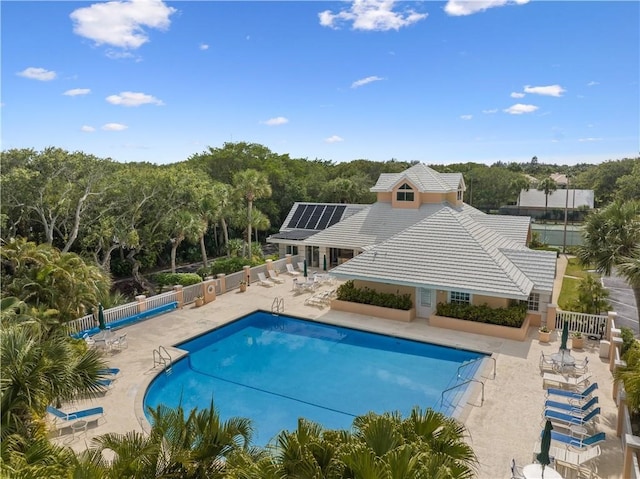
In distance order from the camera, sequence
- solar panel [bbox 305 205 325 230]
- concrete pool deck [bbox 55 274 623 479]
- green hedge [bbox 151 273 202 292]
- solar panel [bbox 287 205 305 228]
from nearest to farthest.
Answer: concrete pool deck [bbox 55 274 623 479]
green hedge [bbox 151 273 202 292]
solar panel [bbox 305 205 325 230]
solar panel [bbox 287 205 305 228]

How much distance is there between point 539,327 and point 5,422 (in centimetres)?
1933

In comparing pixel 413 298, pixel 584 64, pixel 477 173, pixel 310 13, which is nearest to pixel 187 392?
pixel 413 298

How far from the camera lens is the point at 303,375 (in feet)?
51.8

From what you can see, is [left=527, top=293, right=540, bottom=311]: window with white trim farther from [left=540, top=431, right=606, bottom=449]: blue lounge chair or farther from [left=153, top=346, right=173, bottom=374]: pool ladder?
[left=153, top=346, right=173, bottom=374]: pool ladder

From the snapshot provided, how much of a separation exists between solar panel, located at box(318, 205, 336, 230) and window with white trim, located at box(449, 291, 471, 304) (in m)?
17.3

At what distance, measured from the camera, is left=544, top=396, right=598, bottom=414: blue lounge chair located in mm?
11016

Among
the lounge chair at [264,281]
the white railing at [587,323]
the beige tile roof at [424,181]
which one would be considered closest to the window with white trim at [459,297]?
the white railing at [587,323]

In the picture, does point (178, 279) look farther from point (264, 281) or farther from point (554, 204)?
point (554, 204)

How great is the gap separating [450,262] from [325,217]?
58.0ft

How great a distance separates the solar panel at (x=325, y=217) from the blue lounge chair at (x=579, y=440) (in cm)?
2660

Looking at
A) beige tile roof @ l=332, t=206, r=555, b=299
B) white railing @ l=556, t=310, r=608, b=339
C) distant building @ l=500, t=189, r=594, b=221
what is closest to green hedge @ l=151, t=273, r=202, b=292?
beige tile roof @ l=332, t=206, r=555, b=299

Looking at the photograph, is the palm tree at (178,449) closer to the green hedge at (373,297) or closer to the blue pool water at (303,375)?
the blue pool water at (303,375)

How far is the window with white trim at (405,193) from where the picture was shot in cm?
2961

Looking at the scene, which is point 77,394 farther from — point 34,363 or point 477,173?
point 477,173
